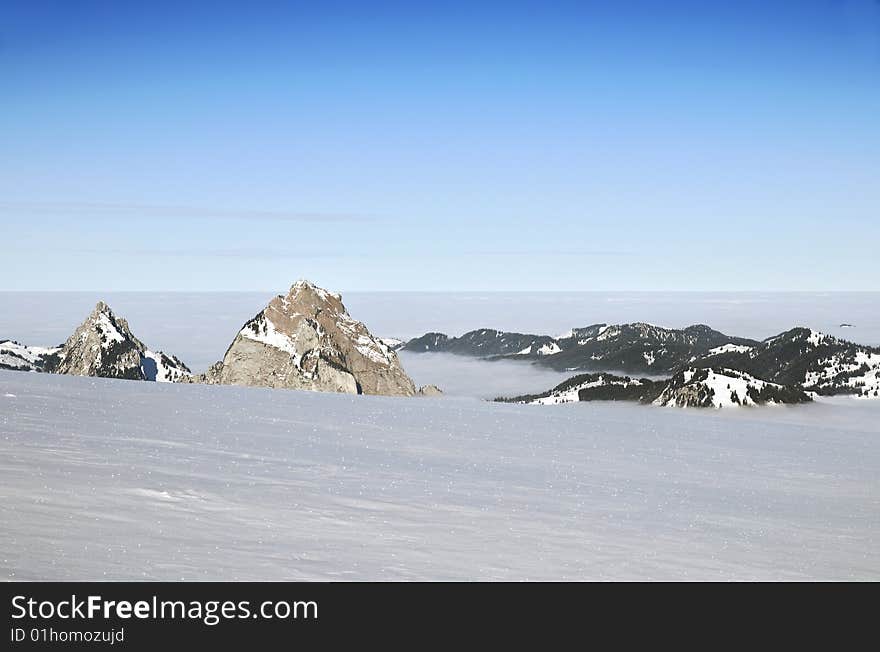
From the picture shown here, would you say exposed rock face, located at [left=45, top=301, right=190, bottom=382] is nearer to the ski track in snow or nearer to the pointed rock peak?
the pointed rock peak

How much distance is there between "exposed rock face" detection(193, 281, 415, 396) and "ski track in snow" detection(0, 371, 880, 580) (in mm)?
93894

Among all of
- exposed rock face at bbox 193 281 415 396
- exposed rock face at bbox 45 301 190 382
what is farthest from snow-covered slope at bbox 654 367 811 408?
exposed rock face at bbox 45 301 190 382

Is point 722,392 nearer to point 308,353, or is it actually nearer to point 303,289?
point 308,353

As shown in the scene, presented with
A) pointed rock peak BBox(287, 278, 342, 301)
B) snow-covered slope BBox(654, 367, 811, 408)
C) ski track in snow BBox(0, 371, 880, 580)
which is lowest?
snow-covered slope BBox(654, 367, 811, 408)

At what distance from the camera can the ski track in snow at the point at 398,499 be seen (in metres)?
9.21

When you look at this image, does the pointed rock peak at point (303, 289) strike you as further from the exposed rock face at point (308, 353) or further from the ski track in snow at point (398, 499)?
the ski track in snow at point (398, 499)

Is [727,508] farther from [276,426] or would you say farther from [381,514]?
[276,426]

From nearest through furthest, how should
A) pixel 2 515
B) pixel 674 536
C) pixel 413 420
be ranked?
1. pixel 2 515
2. pixel 674 536
3. pixel 413 420

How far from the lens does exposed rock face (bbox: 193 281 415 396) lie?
118250mm

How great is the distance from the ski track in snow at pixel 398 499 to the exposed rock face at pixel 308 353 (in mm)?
93894

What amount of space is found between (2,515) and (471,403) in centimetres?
2416
